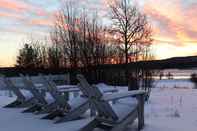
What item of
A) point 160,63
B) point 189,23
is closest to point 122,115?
point 160,63

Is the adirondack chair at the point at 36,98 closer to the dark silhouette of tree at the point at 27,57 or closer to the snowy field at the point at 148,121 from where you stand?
the snowy field at the point at 148,121

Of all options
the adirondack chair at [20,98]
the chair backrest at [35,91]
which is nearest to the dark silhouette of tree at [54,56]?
the adirondack chair at [20,98]

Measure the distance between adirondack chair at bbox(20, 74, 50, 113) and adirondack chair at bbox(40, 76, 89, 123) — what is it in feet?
1.87

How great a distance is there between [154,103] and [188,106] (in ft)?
3.65

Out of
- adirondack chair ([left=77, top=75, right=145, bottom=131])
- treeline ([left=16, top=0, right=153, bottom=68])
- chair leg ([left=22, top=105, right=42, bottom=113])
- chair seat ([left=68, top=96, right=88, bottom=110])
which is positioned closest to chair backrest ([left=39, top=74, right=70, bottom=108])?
chair seat ([left=68, top=96, right=88, bottom=110])

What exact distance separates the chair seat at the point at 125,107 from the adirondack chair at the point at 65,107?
3.64ft

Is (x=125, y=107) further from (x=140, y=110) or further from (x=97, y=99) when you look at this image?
(x=97, y=99)

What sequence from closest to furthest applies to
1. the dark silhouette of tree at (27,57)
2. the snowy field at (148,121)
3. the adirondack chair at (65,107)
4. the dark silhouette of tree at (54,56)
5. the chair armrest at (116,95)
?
the chair armrest at (116,95) < the snowy field at (148,121) < the adirondack chair at (65,107) < the dark silhouette of tree at (54,56) < the dark silhouette of tree at (27,57)

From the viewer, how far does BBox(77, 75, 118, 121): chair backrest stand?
5496 millimetres

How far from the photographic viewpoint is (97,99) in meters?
5.53

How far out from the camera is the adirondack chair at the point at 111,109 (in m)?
5.56

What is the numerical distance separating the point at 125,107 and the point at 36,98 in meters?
3.06

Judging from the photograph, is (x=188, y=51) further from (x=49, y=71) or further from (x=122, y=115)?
(x=122, y=115)

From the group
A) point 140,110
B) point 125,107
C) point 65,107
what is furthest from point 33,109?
point 140,110
